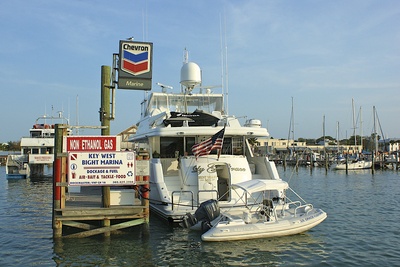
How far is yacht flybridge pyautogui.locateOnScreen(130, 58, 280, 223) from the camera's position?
46.9 feet

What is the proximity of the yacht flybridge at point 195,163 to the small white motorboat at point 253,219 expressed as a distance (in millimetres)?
931

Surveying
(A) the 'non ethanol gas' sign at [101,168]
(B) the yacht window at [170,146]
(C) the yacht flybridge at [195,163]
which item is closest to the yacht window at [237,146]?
(C) the yacht flybridge at [195,163]

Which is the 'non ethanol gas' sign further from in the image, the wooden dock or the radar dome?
the radar dome

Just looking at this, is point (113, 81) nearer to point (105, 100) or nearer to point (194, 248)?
point (105, 100)

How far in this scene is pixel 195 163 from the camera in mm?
15414

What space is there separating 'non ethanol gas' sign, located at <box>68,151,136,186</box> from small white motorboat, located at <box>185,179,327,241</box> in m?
2.53

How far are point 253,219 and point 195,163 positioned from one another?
3.74m

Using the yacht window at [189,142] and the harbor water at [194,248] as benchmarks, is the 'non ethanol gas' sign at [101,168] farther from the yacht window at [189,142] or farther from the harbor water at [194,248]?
the yacht window at [189,142]

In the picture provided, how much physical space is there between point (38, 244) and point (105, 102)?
16.1 feet

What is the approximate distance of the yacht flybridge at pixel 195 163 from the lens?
46.9 ft

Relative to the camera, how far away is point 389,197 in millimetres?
→ 25562

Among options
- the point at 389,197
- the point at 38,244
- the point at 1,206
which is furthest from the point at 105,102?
the point at 389,197

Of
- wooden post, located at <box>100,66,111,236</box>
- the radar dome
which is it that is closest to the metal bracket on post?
wooden post, located at <box>100,66,111,236</box>

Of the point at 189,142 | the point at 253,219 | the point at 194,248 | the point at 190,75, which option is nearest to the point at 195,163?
the point at 189,142
